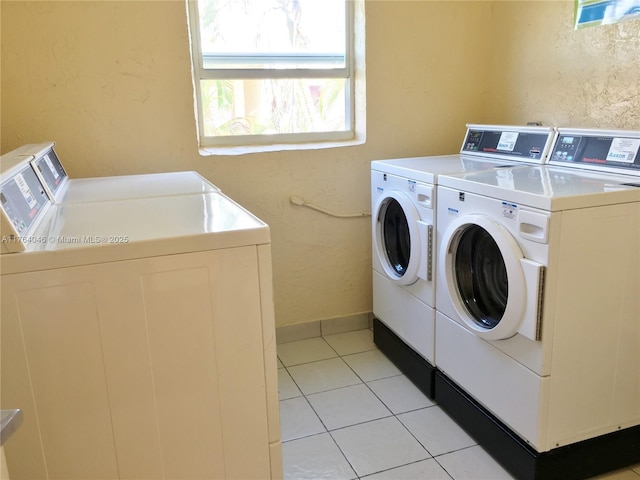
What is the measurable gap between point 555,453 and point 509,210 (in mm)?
849

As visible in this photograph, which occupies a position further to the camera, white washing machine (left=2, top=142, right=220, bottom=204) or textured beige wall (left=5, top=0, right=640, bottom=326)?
textured beige wall (left=5, top=0, right=640, bottom=326)

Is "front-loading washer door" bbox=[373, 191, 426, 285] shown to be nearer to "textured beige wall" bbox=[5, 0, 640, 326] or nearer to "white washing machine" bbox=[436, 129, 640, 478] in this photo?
"textured beige wall" bbox=[5, 0, 640, 326]

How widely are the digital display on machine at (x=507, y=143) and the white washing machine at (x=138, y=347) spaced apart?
1553mm

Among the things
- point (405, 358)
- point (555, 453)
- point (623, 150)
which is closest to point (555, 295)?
point (555, 453)

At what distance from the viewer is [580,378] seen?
1.80m

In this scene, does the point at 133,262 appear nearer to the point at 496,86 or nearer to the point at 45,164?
the point at 45,164

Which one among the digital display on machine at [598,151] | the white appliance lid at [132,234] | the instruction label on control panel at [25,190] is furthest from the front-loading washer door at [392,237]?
the instruction label on control panel at [25,190]

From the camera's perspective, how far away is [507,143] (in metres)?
2.59

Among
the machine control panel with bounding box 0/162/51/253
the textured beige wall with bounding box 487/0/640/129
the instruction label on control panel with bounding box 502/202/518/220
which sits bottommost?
the instruction label on control panel with bounding box 502/202/518/220

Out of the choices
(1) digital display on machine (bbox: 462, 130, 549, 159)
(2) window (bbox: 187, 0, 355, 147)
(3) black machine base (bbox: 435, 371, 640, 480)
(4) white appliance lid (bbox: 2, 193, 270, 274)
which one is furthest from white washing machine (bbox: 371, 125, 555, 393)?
(4) white appliance lid (bbox: 2, 193, 270, 274)

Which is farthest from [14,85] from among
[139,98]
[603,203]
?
[603,203]

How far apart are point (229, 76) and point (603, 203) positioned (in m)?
1.97

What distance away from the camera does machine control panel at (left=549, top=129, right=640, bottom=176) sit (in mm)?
1949

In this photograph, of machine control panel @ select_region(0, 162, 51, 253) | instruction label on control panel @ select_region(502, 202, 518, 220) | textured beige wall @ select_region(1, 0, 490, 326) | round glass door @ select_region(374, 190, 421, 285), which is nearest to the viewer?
machine control panel @ select_region(0, 162, 51, 253)
